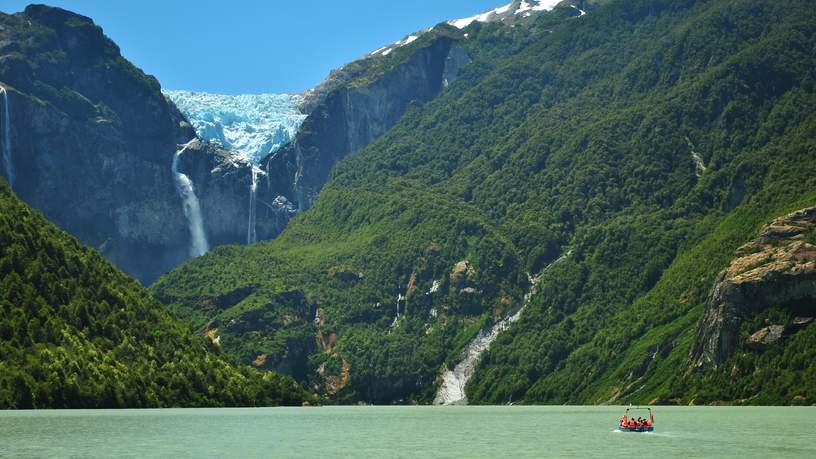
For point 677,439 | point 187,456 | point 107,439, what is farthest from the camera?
point 677,439

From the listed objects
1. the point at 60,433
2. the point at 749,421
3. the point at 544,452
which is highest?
the point at 60,433

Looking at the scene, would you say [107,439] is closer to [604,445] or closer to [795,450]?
[604,445]

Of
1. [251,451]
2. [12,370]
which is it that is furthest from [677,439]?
[12,370]

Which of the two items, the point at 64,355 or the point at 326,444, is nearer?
the point at 326,444

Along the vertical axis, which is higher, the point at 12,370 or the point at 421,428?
the point at 12,370

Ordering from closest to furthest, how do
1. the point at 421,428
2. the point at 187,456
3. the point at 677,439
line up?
1. the point at 187,456
2. the point at 677,439
3. the point at 421,428

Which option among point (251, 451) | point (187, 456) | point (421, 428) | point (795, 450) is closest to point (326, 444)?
point (251, 451)
